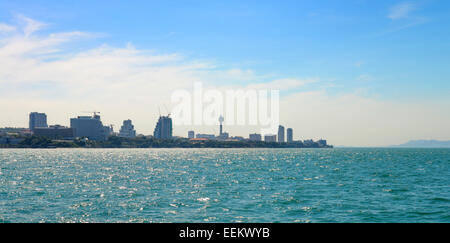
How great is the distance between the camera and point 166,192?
187 ft

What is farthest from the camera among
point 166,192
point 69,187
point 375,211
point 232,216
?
point 69,187
